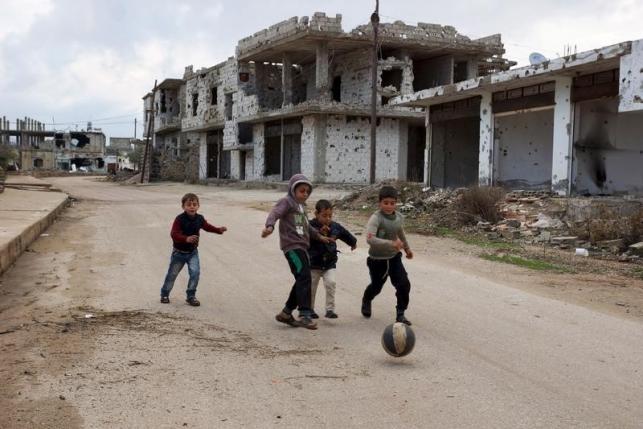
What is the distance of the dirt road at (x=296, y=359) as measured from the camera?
11.8 feet

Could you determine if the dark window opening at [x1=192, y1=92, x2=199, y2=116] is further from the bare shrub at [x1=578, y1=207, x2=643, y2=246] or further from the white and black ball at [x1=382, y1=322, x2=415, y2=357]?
the white and black ball at [x1=382, y1=322, x2=415, y2=357]

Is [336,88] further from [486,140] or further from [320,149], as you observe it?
[486,140]

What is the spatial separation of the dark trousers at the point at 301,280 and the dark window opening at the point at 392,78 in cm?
2999

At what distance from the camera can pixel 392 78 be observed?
35.3m

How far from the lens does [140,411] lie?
360 centimetres

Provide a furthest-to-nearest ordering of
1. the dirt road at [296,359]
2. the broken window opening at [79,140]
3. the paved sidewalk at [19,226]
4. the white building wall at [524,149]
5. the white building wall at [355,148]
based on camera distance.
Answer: the broken window opening at [79,140]
the white building wall at [355,148]
the white building wall at [524,149]
the paved sidewalk at [19,226]
the dirt road at [296,359]

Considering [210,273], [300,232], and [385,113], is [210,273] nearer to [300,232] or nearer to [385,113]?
[300,232]

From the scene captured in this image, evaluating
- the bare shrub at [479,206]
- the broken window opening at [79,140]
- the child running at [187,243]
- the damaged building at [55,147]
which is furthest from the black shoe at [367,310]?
the broken window opening at [79,140]

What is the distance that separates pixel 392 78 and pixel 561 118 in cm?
1899

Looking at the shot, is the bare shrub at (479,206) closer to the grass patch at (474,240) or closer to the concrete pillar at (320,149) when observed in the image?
the grass patch at (474,240)

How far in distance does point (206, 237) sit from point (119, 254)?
2548 mm

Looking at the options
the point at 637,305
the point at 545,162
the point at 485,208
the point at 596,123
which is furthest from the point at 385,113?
the point at 637,305

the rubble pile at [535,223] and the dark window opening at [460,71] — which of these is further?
the dark window opening at [460,71]

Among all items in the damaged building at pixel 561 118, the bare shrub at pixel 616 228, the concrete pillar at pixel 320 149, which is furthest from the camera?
the concrete pillar at pixel 320 149
